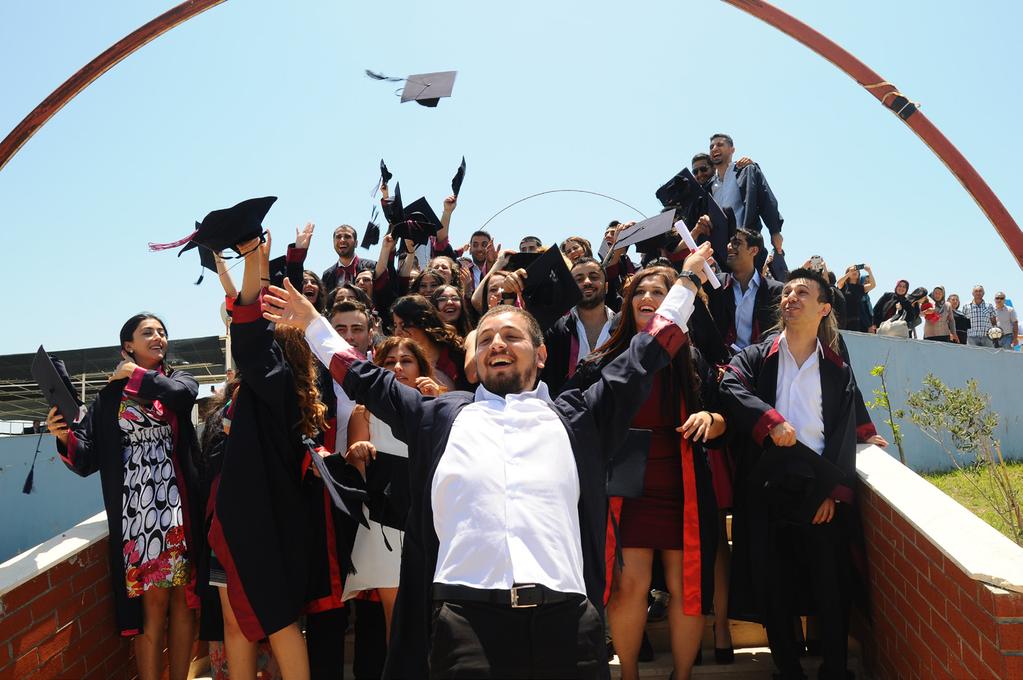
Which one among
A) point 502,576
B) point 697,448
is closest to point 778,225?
point 697,448

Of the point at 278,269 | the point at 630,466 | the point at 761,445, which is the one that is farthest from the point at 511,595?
the point at 278,269

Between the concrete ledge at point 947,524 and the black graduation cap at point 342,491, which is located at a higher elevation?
the black graduation cap at point 342,491

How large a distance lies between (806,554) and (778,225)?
3525 millimetres

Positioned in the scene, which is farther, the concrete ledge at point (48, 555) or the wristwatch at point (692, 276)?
the concrete ledge at point (48, 555)

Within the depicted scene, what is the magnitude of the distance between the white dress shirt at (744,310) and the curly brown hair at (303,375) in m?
2.87

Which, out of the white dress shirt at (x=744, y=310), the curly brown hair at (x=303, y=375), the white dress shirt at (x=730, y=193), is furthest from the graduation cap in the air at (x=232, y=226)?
the white dress shirt at (x=730, y=193)

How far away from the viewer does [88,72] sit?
7.08 m

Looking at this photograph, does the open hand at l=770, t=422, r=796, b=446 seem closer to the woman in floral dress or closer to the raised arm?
the raised arm

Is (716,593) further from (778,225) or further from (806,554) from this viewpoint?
(778,225)

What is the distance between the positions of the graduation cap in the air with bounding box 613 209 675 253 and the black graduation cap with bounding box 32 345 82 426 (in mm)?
3273

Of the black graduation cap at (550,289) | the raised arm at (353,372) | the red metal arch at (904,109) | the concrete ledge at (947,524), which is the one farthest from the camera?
the red metal arch at (904,109)

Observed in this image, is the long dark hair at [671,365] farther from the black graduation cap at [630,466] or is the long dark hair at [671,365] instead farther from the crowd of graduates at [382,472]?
the black graduation cap at [630,466]

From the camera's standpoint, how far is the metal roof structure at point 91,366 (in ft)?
50.6

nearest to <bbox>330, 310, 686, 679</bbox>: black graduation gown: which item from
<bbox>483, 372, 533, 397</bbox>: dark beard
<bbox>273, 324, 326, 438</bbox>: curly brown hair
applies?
<bbox>483, 372, 533, 397</bbox>: dark beard
